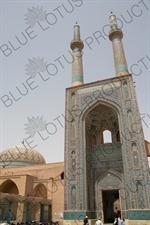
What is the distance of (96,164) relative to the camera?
40.1 ft

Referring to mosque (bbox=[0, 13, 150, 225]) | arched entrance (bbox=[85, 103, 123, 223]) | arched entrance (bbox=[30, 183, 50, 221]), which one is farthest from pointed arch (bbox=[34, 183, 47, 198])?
arched entrance (bbox=[85, 103, 123, 223])

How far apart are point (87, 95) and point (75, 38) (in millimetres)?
5631

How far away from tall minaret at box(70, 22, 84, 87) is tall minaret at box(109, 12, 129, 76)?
2.40m

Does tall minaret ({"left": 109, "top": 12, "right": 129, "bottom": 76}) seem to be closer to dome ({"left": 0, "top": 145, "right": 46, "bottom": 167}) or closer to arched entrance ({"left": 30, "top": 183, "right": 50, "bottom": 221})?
arched entrance ({"left": 30, "top": 183, "right": 50, "bottom": 221})

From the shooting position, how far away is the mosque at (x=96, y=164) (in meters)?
10.2

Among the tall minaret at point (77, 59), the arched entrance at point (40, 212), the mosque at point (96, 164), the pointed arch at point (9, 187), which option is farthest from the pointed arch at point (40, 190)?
the tall minaret at point (77, 59)

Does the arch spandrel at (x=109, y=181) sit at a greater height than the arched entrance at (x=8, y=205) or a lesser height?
greater

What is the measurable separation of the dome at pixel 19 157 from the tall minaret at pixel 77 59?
10.8m

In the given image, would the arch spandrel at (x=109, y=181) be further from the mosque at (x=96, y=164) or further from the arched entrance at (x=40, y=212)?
the arched entrance at (x=40, y=212)

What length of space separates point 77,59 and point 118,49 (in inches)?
116

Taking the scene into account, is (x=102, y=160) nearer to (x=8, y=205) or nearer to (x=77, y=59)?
(x=8, y=205)

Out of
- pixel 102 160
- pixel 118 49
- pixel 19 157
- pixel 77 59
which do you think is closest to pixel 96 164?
pixel 102 160

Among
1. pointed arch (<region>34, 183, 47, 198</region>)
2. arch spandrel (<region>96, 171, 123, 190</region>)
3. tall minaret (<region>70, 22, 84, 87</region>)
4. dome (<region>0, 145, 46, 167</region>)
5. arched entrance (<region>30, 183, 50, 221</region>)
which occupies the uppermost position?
tall minaret (<region>70, 22, 84, 87</region>)

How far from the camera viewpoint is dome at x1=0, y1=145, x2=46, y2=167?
68.8 feet
